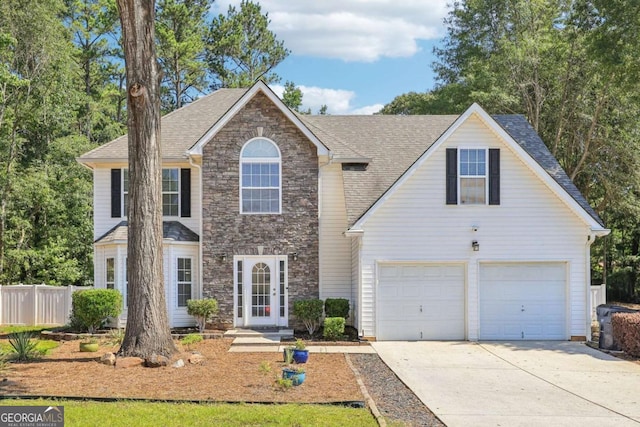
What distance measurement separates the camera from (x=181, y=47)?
3688cm

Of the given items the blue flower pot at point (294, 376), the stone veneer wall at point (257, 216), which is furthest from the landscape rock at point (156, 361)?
the stone veneer wall at point (257, 216)

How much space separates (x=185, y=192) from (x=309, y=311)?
17.8 ft

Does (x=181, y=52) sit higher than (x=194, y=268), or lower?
higher

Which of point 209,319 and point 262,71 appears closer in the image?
point 209,319

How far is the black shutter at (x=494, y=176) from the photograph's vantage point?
17969 mm

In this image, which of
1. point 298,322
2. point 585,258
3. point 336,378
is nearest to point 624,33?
point 585,258

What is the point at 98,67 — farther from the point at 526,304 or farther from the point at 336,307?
the point at 526,304

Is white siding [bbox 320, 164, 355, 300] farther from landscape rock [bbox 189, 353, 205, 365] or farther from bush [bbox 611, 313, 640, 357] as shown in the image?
bush [bbox 611, 313, 640, 357]

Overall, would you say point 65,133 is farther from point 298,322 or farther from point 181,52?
point 298,322

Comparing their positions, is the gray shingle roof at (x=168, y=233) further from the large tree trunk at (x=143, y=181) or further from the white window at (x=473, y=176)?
the white window at (x=473, y=176)

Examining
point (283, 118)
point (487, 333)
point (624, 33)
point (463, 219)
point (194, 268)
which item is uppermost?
point (624, 33)

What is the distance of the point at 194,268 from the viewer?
1983 cm

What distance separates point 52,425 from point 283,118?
12.5m

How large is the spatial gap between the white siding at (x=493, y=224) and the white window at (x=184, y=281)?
6440 mm
